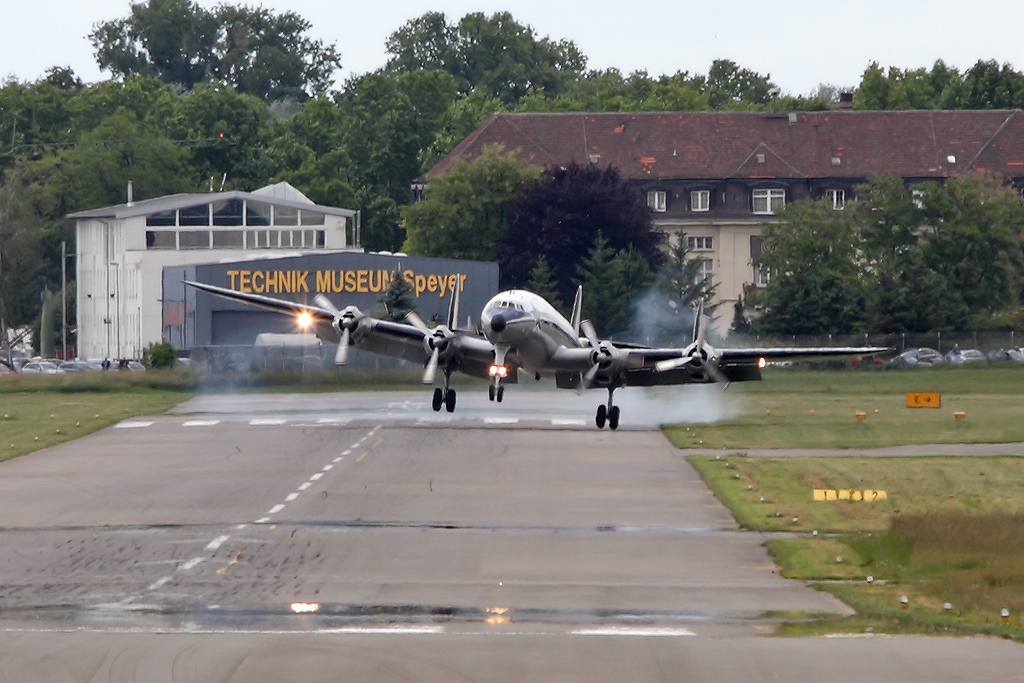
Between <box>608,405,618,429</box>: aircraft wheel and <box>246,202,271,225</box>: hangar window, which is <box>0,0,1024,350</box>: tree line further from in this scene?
<box>608,405,618,429</box>: aircraft wheel

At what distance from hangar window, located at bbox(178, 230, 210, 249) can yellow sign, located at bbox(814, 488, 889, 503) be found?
7616cm

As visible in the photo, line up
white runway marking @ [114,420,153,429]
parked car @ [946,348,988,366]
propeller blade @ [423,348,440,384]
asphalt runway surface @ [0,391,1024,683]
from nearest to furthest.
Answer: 1. asphalt runway surface @ [0,391,1024,683]
2. propeller blade @ [423,348,440,384]
3. white runway marking @ [114,420,153,429]
4. parked car @ [946,348,988,366]

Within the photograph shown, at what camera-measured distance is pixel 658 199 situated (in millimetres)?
126250

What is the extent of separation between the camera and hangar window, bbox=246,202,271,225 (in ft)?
356

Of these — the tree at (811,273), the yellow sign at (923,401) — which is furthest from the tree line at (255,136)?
the yellow sign at (923,401)

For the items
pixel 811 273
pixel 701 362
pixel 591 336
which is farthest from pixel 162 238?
pixel 701 362

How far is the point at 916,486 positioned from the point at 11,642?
25.1 metres

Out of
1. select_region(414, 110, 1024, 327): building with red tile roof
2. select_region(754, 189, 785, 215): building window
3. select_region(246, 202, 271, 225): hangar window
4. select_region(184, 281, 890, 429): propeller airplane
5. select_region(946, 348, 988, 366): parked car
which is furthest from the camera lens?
select_region(754, 189, 785, 215): building window

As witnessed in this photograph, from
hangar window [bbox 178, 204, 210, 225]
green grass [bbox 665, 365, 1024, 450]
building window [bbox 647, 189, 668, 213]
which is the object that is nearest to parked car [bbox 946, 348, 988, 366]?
green grass [bbox 665, 365, 1024, 450]

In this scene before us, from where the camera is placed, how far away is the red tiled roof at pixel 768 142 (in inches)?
4906

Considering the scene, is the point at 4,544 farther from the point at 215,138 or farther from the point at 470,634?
the point at 215,138

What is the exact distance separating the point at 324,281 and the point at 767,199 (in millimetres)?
43572

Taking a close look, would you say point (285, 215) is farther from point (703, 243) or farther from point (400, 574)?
point (400, 574)

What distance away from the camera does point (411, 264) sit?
100875 millimetres
